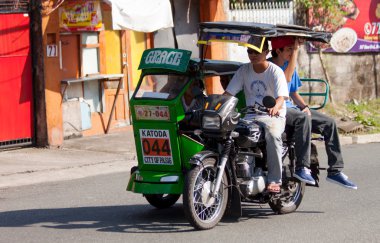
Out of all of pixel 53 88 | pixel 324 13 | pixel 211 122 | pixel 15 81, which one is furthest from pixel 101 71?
pixel 211 122

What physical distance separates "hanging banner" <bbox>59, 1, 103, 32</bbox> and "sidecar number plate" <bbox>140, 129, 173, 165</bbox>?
737 centimetres

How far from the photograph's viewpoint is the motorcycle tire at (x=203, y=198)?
319 inches

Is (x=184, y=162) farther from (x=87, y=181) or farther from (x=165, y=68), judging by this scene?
(x=87, y=181)

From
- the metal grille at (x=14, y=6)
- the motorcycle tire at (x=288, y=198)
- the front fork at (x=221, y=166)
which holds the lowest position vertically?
the motorcycle tire at (x=288, y=198)

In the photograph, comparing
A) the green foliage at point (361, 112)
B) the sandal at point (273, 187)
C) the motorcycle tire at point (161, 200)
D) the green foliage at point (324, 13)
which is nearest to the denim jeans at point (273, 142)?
the sandal at point (273, 187)

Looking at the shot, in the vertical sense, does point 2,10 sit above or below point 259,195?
above

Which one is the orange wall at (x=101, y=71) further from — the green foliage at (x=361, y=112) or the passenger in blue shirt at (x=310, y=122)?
the passenger in blue shirt at (x=310, y=122)

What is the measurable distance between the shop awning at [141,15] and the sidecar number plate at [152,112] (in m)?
6.86

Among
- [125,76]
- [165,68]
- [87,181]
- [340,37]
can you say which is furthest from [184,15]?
[165,68]

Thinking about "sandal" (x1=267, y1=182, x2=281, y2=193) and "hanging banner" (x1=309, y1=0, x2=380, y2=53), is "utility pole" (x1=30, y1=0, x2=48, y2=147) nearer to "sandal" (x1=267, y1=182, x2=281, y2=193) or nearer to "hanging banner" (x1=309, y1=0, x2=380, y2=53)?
"sandal" (x1=267, y1=182, x2=281, y2=193)

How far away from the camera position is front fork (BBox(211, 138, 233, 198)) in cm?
832

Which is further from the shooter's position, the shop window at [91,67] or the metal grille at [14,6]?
the shop window at [91,67]

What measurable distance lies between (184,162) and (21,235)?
5.63 ft

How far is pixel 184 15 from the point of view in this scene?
19.1 metres
